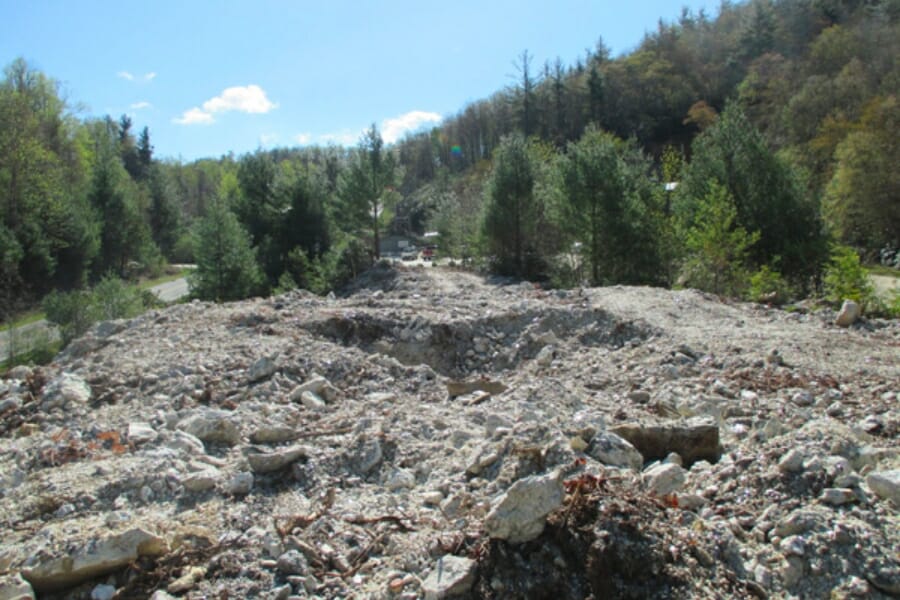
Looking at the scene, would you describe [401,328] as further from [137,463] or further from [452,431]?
[137,463]

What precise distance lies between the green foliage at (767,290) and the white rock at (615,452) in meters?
8.00

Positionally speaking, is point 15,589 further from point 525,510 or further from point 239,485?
point 525,510

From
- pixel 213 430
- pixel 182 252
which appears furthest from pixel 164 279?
pixel 213 430

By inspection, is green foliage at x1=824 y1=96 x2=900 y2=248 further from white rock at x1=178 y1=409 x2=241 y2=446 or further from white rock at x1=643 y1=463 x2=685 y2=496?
white rock at x1=178 y1=409 x2=241 y2=446

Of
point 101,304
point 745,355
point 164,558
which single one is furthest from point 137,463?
point 101,304

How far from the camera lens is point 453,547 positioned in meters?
2.79

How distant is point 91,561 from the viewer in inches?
111

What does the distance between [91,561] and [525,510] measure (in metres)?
2.04

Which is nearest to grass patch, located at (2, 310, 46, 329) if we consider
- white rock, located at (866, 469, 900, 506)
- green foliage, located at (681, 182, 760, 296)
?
green foliage, located at (681, 182, 760, 296)

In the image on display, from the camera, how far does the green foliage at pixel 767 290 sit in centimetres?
1042

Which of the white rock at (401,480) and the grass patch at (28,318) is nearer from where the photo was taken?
the white rock at (401,480)

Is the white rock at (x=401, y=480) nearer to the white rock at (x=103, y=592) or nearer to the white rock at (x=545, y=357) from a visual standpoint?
the white rock at (x=103, y=592)

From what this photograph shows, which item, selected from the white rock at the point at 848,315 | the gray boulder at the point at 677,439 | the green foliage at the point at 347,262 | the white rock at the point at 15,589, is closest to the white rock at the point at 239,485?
the white rock at the point at 15,589

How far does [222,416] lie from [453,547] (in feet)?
9.07
